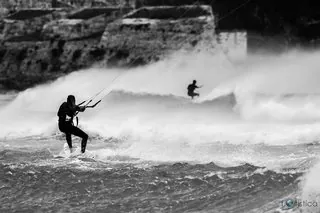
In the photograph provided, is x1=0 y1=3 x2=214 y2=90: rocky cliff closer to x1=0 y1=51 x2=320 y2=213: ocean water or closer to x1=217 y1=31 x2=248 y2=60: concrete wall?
x1=217 y1=31 x2=248 y2=60: concrete wall

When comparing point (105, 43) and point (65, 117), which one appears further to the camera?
point (105, 43)

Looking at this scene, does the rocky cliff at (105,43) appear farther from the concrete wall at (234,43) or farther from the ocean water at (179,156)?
the ocean water at (179,156)

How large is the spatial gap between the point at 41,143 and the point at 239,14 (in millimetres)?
31517

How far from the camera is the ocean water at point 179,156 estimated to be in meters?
11.2

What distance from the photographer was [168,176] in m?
12.9

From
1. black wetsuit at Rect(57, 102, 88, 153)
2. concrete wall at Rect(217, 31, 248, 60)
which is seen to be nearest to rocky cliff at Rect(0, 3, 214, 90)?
concrete wall at Rect(217, 31, 248, 60)

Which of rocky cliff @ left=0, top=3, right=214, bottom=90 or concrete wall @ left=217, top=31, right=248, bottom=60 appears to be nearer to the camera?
concrete wall @ left=217, top=31, right=248, bottom=60

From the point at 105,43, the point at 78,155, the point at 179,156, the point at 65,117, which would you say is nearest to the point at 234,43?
the point at 105,43

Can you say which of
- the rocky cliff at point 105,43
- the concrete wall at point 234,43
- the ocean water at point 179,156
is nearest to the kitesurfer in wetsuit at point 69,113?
the ocean water at point 179,156

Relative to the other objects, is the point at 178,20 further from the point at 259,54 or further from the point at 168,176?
the point at 168,176

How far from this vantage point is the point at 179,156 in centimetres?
1516

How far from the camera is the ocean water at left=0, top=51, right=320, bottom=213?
11.2m

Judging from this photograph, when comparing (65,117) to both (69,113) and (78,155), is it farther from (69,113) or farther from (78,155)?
(78,155)

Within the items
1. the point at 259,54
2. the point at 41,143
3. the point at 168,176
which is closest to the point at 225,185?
the point at 168,176
